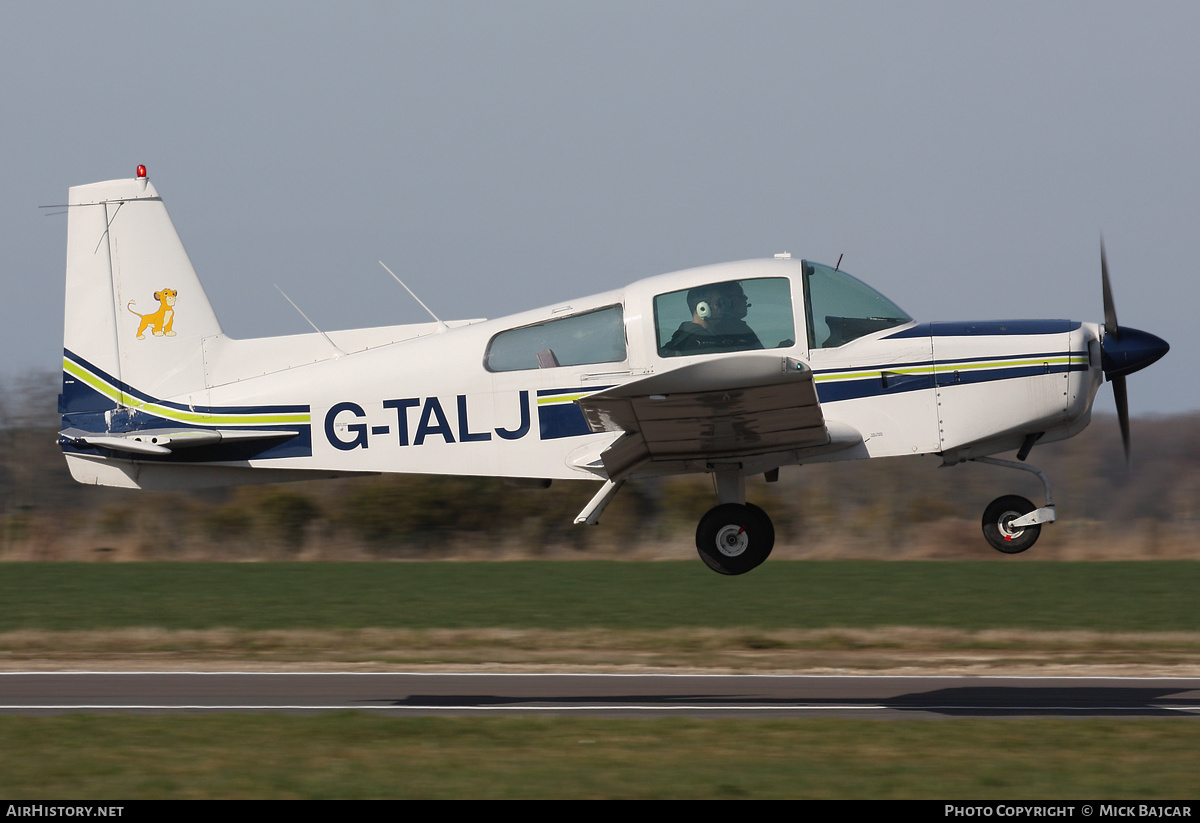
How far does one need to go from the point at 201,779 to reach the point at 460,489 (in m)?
23.9

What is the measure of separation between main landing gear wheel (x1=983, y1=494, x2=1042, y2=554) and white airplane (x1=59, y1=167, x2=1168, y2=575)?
0.05ft

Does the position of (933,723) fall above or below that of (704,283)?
below

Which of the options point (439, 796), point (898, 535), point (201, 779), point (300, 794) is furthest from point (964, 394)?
point (898, 535)

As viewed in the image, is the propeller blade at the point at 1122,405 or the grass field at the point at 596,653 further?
the propeller blade at the point at 1122,405

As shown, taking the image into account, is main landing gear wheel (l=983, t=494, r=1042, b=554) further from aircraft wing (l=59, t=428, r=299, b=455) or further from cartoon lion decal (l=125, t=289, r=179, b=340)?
cartoon lion decal (l=125, t=289, r=179, b=340)

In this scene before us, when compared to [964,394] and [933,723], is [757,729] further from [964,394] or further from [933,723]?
[964,394]

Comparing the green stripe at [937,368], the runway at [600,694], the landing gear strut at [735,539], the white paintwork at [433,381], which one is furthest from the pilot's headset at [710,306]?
the runway at [600,694]

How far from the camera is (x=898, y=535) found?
1192 inches

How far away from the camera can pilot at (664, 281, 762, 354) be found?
8672 mm

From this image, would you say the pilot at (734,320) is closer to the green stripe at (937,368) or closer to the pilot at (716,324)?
the pilot at (716,324)

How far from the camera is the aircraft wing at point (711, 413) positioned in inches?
304

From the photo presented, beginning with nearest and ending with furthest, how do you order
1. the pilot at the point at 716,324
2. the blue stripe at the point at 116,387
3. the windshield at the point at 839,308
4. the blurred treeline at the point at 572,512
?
the pilot at the point at 716,324 < the windshield at the point at 839,308 < the blue stripe at the point at 116,387 < the blurred treeline at the point at 572,512

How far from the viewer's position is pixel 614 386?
27.6 feet

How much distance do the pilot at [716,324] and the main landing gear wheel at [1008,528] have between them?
87.8 inches
